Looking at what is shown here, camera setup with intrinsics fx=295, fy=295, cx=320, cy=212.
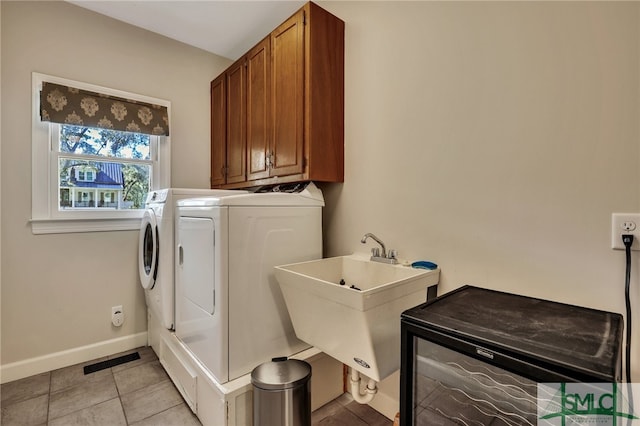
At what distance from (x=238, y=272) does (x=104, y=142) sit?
6.23 ft

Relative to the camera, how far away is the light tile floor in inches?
67.2

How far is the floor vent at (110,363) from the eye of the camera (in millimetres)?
2230

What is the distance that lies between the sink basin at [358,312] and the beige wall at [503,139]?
0.91ft

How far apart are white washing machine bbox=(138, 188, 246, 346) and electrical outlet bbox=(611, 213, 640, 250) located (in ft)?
7.27

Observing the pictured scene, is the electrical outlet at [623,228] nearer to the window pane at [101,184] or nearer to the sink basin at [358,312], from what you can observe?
the sink basin at [358,312]

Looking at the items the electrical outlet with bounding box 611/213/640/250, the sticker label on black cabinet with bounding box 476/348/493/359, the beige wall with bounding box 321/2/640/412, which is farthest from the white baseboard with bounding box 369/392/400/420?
the electrical outlet with bounding box 611/213/640/250

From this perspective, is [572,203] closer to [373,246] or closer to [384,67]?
[373,246]

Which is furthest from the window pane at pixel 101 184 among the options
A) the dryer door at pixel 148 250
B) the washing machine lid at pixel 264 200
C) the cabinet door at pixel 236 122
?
the washing machine lid at pixel 264 200

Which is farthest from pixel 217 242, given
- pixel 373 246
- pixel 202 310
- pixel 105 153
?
pixel 105 153

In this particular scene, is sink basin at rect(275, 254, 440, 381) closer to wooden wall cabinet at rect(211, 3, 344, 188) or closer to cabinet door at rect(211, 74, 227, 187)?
wooden wall cabinet at rect(211, 3, 344, 188)

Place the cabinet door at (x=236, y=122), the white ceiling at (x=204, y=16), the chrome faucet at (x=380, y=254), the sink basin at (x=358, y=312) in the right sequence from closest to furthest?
the sink basin at (x=358, y=312), the chrome faucet at (x=380, y=254), the white ceiling at (x=204, y=16), the cabinet door at (x=236, y=122)

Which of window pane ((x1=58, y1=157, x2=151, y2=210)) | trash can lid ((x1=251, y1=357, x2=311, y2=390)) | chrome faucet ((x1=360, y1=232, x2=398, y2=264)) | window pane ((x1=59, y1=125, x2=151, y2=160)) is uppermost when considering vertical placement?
window pane ((x1=59, y1=125, x2=151, y2=160))

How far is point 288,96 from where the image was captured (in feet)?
6.43

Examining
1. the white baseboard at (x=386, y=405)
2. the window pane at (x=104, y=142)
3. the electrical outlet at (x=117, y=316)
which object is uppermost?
the window pane at (x=104, y=142)
